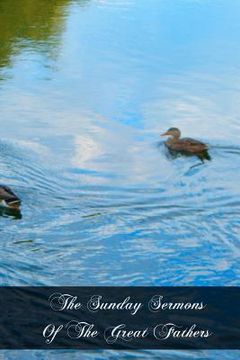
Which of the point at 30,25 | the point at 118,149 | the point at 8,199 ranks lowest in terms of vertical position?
the point at 30,25

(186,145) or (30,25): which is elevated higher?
(186,145)

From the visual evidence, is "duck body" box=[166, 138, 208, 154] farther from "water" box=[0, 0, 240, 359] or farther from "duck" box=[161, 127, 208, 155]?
"water" box=[0, 0, 240, 359]

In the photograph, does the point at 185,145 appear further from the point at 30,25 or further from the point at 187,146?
the point at 30,25

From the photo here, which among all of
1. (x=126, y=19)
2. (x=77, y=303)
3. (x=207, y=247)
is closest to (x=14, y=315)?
(x=77, y=303)

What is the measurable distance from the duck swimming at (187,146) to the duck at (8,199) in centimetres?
220

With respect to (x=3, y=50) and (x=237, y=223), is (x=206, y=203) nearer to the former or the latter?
(x=237, y=223)

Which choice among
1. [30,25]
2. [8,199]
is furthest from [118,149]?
[30,25]

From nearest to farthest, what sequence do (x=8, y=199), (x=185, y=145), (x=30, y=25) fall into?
(x=8, y=199) < (x=185, y=145) < (x=30, y=25)

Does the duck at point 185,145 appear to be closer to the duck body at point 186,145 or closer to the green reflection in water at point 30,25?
the duck body at point 186,145

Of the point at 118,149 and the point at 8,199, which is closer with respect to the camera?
the point at 8,199

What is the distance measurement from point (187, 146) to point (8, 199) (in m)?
2.49

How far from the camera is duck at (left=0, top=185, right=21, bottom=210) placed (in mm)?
7695

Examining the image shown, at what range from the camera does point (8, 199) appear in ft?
Answer: 25.2

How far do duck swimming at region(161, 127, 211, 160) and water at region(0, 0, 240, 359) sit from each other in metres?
0.11
